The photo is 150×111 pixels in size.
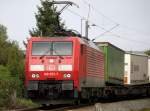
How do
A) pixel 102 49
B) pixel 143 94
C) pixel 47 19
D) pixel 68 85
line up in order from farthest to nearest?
1. pixel 47 19
2. pixel 143 94
3. pixel 102 49
4. pixel 68 85

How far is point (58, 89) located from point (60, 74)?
61cm

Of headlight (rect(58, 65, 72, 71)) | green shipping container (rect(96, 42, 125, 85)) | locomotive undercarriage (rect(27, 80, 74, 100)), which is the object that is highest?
green shipping container (rect(96, 42, 125, 85))

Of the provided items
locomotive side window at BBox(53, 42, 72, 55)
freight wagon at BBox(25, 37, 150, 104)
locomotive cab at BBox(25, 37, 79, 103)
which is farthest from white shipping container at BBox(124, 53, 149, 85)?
locomotive cab at BBox(25, 37, 79, 103)

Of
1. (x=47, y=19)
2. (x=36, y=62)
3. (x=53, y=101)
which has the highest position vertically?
(x=47, y=19)

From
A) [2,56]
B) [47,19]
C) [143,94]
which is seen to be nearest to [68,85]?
[2,56]

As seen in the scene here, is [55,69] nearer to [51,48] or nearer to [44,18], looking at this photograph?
[51,48]

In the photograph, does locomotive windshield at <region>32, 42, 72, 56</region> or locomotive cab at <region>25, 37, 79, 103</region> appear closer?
locomotive cab at <region>25, 37, 79, 103</region>

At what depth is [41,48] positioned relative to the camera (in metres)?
21.5

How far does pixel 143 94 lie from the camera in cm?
3828

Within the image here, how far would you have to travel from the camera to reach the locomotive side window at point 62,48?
2133cm

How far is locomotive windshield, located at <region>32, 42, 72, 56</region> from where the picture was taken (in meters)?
21.4

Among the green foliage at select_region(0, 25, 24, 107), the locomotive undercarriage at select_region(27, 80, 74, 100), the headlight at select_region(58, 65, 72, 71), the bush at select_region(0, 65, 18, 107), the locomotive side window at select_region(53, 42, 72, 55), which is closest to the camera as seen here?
the locomotive undercarriage at select_region(27, 80, 74, 100)

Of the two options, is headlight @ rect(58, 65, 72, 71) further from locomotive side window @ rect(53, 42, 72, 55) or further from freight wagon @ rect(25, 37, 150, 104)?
locomotive side window @ rect(53, 42, 72, 55)

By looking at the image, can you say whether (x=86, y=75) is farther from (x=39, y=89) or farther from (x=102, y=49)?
(x=102, y=49)
